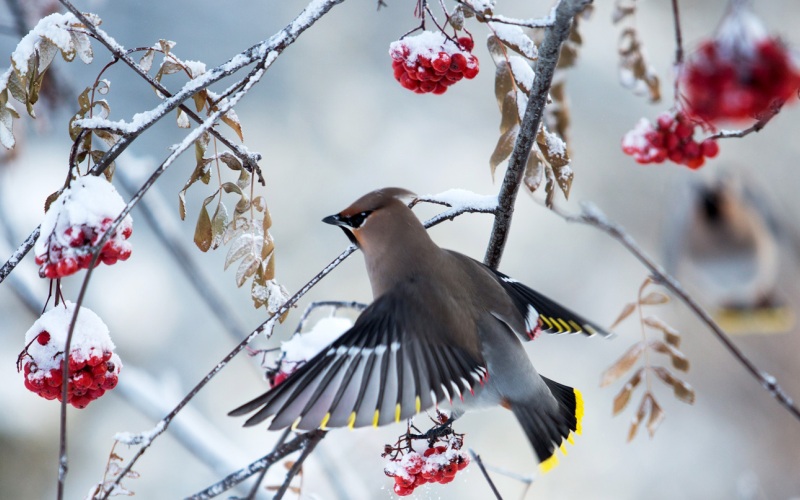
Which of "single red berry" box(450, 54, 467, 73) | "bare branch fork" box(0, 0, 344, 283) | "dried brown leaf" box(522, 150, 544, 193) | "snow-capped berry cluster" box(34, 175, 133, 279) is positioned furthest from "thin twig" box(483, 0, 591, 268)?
"snow-capped berry cluster" box(34, 175, 133, 279)

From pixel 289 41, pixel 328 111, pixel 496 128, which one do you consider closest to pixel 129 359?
pixel 328 111

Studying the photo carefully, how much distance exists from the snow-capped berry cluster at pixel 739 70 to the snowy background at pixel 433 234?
436 centimetres

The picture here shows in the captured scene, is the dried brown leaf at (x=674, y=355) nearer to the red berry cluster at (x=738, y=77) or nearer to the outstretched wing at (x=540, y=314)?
the outstretched wing at (x=540, y=314)

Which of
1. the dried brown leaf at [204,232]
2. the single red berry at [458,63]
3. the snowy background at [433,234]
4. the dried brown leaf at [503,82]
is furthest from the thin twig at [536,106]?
the snowy background at [433,234]

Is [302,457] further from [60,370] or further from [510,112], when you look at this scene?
[510,112]

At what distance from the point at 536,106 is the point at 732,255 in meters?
0.82

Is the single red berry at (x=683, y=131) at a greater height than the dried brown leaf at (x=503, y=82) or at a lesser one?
lesser

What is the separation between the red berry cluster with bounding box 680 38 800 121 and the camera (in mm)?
844

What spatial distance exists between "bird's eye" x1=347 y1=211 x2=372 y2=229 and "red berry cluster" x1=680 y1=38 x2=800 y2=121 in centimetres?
126

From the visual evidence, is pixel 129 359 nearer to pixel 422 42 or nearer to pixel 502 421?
pixel 502 421

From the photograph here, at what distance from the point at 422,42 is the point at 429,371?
724 mm

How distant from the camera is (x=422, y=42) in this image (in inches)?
74.2

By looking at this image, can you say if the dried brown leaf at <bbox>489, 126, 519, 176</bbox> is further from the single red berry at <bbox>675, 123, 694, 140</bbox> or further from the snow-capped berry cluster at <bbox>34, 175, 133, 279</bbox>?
the snow-capped berry cluster at <bbox>34, 175, 133, 279</bbox>

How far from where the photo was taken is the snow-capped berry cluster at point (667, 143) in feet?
6.68
